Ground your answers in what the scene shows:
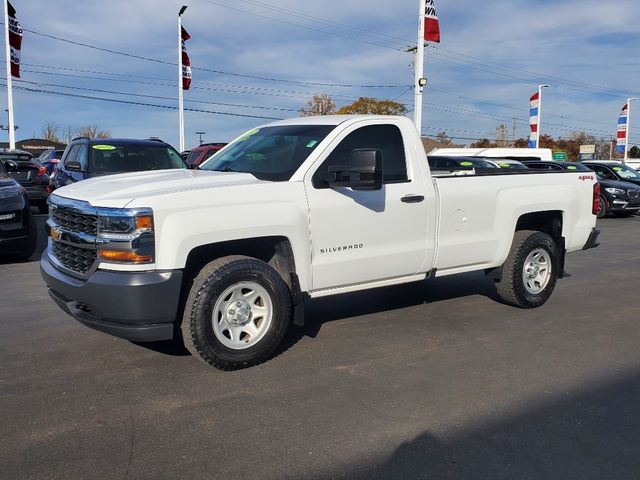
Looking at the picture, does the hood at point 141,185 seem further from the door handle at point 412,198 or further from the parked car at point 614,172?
the parked car at point 614,172

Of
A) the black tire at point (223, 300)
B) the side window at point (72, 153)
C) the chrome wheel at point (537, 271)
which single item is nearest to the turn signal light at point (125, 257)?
the black tire at point (223, 300)

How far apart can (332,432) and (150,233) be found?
5.82 ft

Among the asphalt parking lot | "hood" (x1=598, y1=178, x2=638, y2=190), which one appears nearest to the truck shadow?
the asphalt parking lot

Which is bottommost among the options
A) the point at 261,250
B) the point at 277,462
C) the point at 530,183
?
the point at 277,462

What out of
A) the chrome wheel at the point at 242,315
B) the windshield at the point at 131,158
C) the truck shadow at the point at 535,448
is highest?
the windshield at the point at 131,158

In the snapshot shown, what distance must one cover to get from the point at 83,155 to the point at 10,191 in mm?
1422

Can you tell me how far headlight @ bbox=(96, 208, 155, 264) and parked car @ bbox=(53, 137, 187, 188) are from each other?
5590 mm

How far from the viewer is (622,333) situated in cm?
555

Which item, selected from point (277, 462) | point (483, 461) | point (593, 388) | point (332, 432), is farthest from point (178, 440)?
point (593, 388)

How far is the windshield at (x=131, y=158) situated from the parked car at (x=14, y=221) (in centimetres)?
120

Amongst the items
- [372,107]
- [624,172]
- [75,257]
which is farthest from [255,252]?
[372,107]

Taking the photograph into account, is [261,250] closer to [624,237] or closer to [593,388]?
[593,388]

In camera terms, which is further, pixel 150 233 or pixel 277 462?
pixel 150 233

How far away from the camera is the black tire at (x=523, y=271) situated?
20.2 feet
